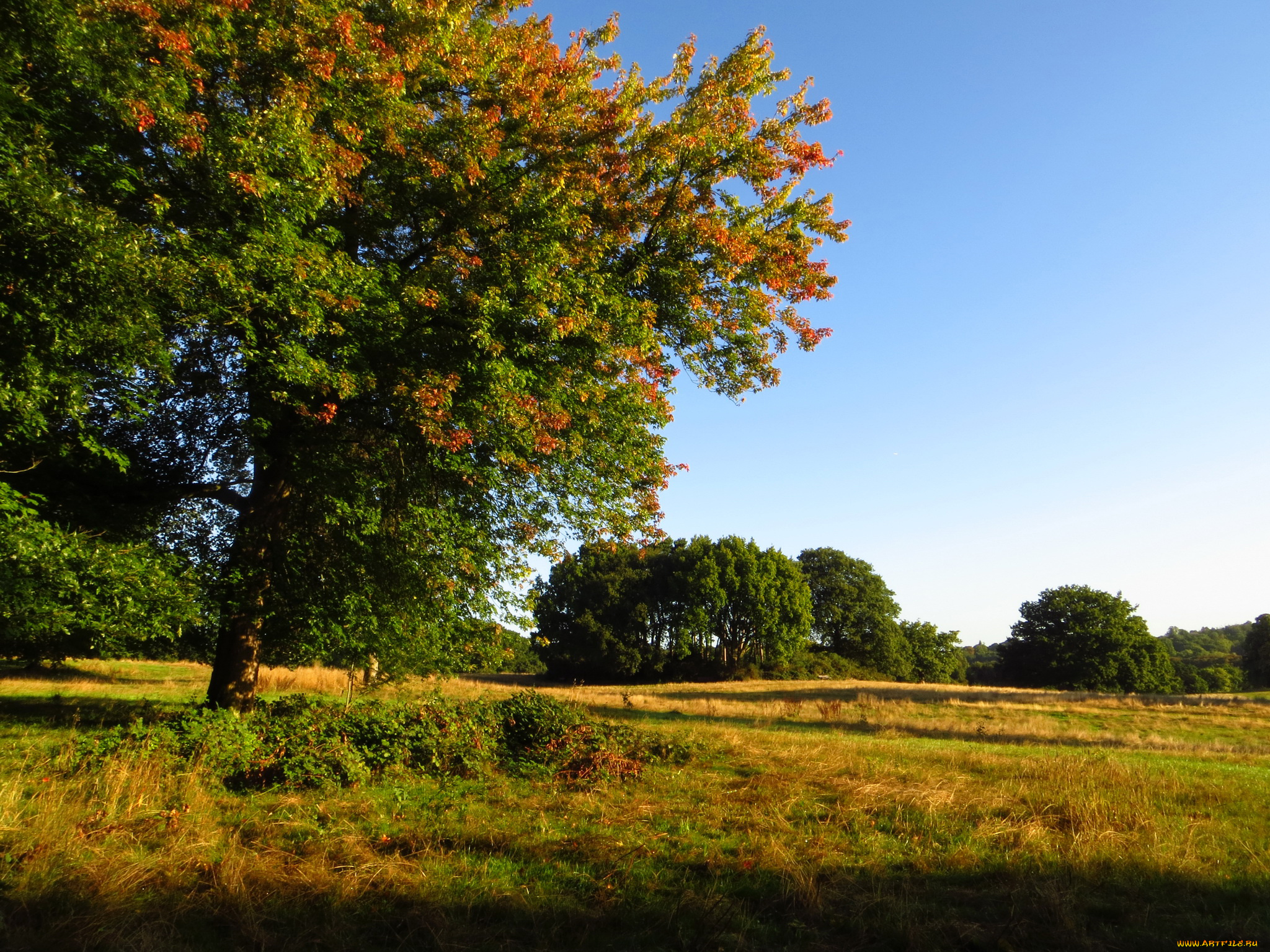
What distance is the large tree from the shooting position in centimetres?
810

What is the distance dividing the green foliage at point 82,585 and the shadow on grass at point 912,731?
12.7 metres

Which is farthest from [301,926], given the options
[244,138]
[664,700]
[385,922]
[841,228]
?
[664,700]

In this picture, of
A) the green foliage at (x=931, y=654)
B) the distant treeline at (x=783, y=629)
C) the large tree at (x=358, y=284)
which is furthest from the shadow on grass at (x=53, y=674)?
the green foliage at (x=931, y=654)

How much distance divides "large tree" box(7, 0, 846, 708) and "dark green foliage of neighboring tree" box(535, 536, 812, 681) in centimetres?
5119

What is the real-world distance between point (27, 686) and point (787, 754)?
22186 mm

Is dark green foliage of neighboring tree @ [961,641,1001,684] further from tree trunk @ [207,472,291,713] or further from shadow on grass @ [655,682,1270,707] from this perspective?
tree trunk @ [207,472,291,713]

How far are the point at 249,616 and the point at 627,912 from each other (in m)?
9.48

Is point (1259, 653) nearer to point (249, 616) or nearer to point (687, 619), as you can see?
point (687, 619)

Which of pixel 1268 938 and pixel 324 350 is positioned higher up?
pixel 324 350

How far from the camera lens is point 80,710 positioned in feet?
47.2

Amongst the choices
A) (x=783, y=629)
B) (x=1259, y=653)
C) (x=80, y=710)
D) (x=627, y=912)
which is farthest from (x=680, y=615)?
(x=627, y=912)

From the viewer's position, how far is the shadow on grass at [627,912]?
4941 millimetres

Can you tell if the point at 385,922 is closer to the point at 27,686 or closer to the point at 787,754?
the point at 787,754

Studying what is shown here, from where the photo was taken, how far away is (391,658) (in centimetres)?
1238
